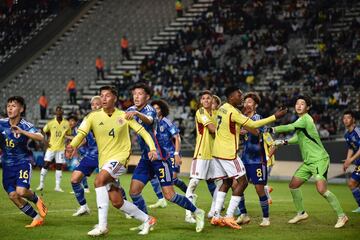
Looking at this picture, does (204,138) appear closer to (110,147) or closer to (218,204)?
(218,204)

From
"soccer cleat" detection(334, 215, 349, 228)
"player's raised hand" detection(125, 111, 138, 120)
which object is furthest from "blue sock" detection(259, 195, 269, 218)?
"player's raised hand" detection(125, 111, 138, 120)

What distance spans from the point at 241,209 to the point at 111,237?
364cm

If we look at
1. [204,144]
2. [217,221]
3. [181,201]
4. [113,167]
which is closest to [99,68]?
[204,144]

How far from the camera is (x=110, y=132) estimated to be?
13.8 m

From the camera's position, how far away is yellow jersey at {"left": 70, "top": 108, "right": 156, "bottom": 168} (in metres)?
13.7

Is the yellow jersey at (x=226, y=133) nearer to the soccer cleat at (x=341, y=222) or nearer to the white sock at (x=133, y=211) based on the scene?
the white sock at (x=133, y=211)

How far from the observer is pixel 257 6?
149 feet

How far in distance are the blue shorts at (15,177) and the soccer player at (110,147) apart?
1.68 metres

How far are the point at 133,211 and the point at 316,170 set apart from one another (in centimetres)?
409

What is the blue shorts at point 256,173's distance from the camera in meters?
15.9

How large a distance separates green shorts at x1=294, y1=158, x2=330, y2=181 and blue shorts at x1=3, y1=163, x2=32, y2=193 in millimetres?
5462

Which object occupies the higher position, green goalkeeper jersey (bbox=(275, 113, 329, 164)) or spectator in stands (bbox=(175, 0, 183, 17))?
spectator in stands (bbox=(175, 0, 183, 17))

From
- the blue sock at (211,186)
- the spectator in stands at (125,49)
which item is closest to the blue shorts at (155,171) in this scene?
the blue sock at (211,186)

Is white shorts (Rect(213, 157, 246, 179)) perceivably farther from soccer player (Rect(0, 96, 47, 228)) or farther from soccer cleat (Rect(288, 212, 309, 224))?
soccer player (Rect(0, 96, 47, 228))
